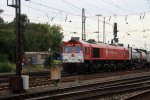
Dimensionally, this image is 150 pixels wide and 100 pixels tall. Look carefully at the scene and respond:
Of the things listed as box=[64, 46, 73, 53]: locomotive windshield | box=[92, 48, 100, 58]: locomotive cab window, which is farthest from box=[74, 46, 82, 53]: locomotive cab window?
box=[92, 48, 100, 58]: locomotive cab window

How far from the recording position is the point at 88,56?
124ft

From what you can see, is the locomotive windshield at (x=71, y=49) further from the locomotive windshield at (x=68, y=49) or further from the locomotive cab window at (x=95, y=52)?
the locomotive cab window at (x=95, y=52)

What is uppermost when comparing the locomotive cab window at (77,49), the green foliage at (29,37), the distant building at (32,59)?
the green foliage at (29,37)

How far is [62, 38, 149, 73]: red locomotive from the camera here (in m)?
37.0

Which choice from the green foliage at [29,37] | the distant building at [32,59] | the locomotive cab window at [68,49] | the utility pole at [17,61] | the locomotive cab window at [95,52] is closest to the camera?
the utility pole at [17,61]

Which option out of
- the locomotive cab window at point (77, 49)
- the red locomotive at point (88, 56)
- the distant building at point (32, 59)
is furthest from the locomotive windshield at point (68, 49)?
the distant building at point (32, 59)

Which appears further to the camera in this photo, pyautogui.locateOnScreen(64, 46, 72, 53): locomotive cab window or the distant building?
the distant building

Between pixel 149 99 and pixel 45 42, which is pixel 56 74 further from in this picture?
pixel 45 42

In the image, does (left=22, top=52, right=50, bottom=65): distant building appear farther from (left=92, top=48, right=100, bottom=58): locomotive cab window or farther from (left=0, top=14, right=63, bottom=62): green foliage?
(left=92, top=48, right=100, bottom=58): locomotive cab window

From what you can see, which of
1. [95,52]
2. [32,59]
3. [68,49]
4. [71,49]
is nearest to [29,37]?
[32,59]

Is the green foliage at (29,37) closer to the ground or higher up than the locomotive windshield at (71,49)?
higher up

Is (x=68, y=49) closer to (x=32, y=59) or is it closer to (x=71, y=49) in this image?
(x=71, y=49)

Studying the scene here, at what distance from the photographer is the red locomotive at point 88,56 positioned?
3703 centimetres

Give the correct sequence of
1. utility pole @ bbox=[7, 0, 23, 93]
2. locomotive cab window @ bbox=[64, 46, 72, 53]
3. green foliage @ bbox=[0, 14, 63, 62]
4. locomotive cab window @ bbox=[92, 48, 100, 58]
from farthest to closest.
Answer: green foliage @ bbox=[0, 14, 63, 62]
locomotive cab window @ bbox=[92, 48, 100, 58]
locomotive cab window @ bbox=[64, 46, 72, 53]
utility pole @ bbox=[7, 0, 23, 93]
